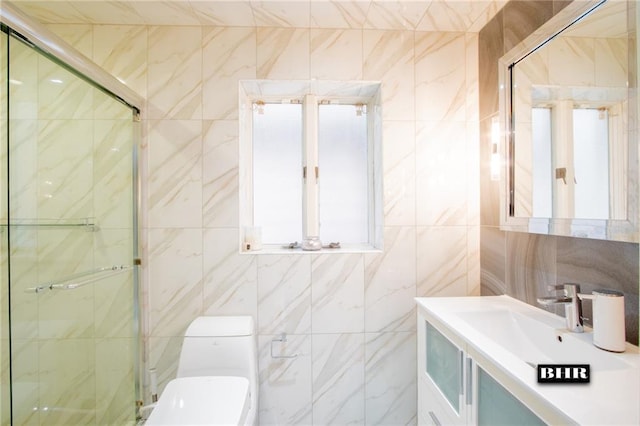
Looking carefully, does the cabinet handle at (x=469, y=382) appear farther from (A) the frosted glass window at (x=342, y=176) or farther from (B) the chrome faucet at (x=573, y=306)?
(A) the frosted glass window at (x=342, y=176)

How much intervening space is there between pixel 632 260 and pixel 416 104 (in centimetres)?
113

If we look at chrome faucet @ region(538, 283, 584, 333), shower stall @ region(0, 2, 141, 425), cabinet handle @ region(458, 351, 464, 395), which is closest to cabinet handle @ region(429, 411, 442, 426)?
cabinet handle @ region(458, 351, 464, 395)

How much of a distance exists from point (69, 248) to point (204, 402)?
0.82 metres

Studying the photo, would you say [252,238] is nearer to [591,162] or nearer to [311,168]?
[311,168]

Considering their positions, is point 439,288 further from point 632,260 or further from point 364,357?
point 632,260

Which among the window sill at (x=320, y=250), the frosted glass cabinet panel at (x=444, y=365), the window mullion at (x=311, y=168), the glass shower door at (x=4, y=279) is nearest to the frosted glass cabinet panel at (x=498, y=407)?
the frosted glass cabinet panel at (x=444, y=365)

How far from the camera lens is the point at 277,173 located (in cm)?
188

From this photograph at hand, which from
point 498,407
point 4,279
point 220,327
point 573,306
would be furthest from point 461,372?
point 4,279

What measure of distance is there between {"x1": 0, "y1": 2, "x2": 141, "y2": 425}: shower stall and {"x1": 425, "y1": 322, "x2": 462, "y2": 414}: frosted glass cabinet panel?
4.76 feet

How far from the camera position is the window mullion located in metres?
1.80

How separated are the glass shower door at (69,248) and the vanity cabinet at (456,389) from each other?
1445 mm

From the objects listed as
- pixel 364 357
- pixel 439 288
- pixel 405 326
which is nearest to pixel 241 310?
pixel 364 357

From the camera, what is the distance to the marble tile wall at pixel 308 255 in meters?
1.59

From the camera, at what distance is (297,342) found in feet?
5.27
